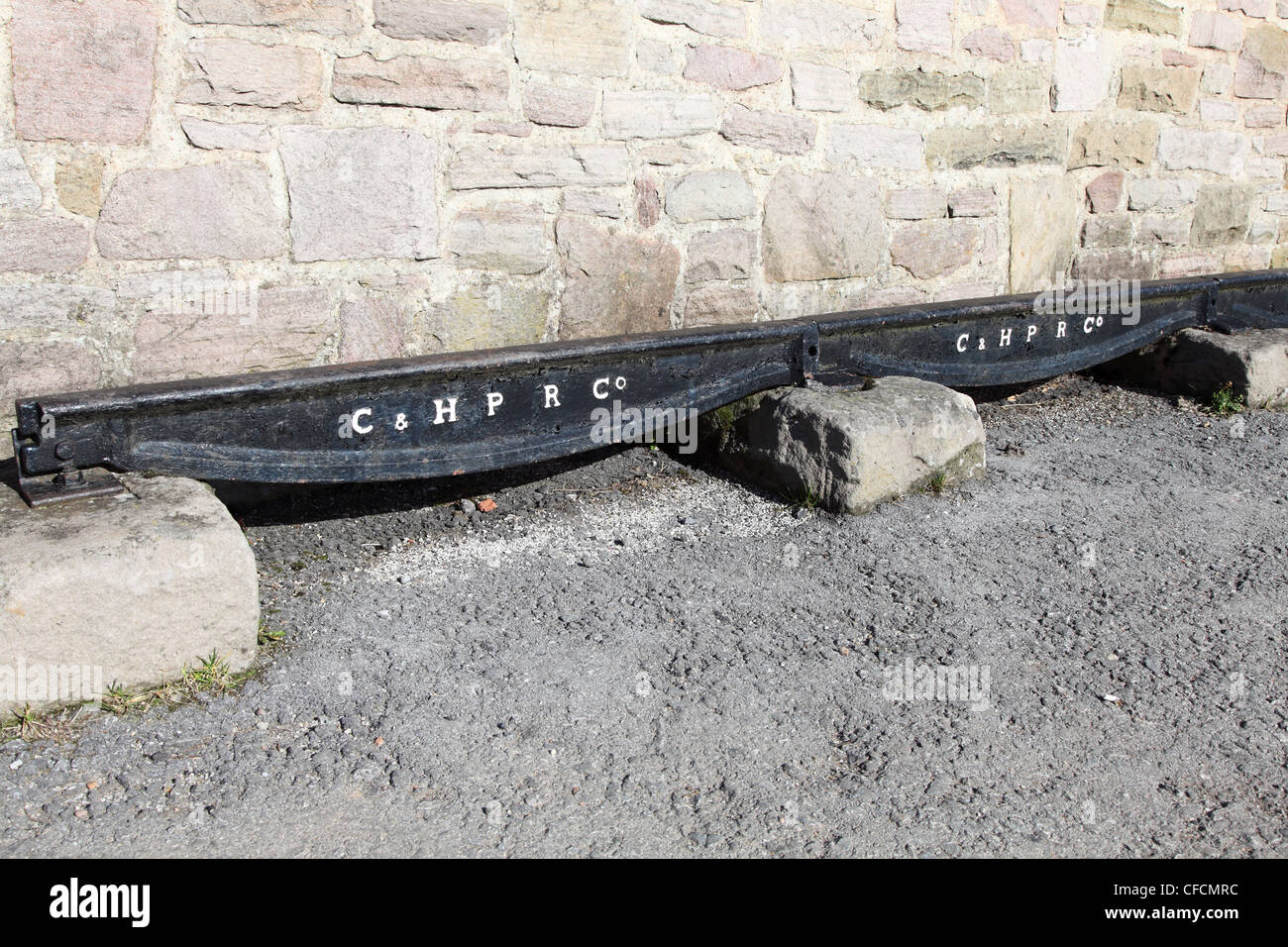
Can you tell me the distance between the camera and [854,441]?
3.15 m

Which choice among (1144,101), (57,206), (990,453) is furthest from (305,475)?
(1144,101)

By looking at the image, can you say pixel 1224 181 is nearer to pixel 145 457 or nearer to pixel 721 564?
pixel 721 564

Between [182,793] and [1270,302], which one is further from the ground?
[1270,302]

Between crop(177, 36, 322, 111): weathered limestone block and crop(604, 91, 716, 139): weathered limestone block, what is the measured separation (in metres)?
0.92

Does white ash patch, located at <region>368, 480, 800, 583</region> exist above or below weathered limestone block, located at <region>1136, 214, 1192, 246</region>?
below

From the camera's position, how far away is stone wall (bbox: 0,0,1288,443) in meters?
2.74

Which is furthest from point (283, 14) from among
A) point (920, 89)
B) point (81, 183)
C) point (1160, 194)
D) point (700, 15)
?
point (1160, 194)

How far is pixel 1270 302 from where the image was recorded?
4840 millimetres

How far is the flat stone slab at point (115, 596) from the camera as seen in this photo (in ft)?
6.80

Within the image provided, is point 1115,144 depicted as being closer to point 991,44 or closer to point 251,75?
point 991,44

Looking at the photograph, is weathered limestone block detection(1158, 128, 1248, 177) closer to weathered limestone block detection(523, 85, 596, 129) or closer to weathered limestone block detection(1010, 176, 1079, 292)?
weathered limestone block detection(1010, 176, 1079, 292)

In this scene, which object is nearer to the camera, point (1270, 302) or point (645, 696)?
point (645, 696)

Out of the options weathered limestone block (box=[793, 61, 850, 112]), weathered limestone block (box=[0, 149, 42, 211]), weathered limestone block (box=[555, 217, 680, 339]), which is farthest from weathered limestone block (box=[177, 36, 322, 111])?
weathered limestone block (box=[793, 61, 850, 112])

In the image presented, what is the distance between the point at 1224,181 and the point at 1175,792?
4095mm
